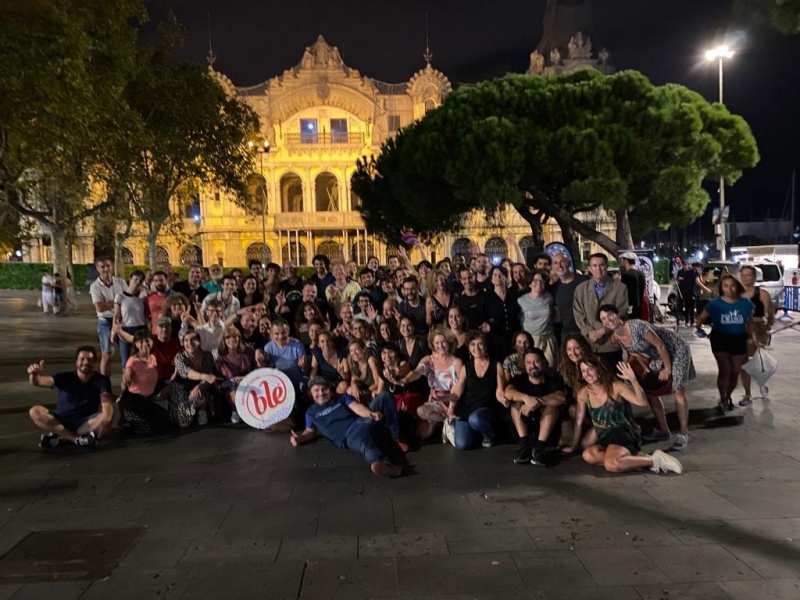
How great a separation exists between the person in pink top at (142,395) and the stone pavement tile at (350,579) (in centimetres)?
370

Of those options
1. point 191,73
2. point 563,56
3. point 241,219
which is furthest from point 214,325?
point 563,56

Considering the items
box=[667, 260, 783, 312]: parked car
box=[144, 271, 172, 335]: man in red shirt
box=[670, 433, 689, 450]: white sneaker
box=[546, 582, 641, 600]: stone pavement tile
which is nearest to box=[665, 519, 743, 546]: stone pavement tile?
box=[546, 582, 641, 600]: stone pavement tile

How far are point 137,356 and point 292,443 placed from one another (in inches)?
87.9

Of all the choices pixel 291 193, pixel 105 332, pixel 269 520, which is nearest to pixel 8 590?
pixel 269 520

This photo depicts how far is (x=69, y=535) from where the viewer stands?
4.08 m

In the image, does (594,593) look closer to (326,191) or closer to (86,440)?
(86,440)

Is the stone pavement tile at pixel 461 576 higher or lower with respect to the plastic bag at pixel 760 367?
lower

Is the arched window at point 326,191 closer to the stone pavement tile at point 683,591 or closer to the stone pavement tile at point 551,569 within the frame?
the stone pavement tile at point 551,569

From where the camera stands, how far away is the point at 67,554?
3801 millimetres

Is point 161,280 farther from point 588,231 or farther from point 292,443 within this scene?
point 588,231

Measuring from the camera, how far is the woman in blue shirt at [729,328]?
22.8 ft

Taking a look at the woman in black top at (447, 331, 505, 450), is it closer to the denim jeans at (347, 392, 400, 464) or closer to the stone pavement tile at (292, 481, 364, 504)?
the denim jeans at (347, 392, 400, 464)

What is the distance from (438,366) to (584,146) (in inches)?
615

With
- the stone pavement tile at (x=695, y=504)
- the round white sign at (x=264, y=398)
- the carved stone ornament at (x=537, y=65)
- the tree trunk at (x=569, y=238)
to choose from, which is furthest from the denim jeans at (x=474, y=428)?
the carved stone ornament at (x=537, y=65)
